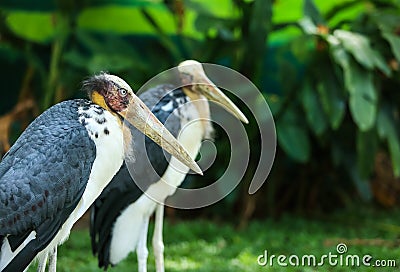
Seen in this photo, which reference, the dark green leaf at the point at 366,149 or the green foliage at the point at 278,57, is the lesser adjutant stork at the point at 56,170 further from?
the dark green leaf at the point at 366,149

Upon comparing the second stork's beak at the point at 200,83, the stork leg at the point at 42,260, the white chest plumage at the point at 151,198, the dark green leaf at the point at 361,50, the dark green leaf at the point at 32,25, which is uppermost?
the dark green leaf at the point at 32,25

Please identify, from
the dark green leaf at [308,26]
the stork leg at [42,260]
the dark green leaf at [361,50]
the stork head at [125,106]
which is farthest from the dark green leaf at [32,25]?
the stork leg at [42,260]

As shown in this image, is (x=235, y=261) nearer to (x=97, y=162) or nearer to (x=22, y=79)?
(x=97, y=162)

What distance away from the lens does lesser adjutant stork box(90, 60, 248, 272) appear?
13.8ft

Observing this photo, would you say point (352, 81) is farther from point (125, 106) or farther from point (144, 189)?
point (125, 106)

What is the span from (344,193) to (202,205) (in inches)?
60.8

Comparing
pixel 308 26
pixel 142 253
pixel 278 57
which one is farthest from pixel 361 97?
pixel 142 253

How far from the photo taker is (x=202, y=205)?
657 cm

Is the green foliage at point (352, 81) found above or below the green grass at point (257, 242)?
above

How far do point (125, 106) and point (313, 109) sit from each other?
9.34 feet

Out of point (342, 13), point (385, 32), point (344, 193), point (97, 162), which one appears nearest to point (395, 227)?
point (344, 193)

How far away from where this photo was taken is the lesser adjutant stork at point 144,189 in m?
4.21

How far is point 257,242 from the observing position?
5.70 m

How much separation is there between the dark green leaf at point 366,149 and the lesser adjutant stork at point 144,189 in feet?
6.49
